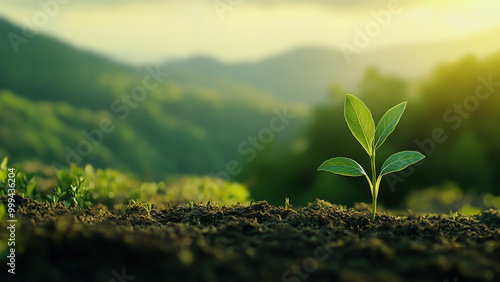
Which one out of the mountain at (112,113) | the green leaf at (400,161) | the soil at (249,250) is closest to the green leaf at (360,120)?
the green leaf at (400,161)

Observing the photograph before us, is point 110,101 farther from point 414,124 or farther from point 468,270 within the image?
point 468,270

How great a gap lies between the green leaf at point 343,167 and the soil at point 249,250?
33 centimetres

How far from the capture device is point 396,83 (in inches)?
576

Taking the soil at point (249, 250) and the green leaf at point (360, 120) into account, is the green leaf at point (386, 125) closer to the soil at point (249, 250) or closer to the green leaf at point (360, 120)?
the green leaf at point (360, 120)

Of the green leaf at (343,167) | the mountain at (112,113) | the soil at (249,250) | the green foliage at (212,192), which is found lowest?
the soil at (249,250)

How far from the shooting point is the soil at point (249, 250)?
1.54 m

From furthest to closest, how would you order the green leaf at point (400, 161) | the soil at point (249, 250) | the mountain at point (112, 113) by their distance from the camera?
the mountain at point (112, 113) → the green leaf at point (400, 161) → the soil at point (249, 250)

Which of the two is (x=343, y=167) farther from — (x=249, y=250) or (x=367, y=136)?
(x=249, y=250)

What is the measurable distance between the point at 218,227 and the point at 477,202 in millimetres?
6296

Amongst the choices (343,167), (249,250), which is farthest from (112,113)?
(249,250)

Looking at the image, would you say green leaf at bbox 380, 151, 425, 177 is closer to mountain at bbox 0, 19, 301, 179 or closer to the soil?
the soil

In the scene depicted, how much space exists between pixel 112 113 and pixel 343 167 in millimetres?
25779

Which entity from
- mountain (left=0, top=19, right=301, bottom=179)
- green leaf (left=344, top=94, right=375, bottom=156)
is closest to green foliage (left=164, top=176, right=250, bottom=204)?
green leaf (left=344, top=94, right=375, bottom=156)

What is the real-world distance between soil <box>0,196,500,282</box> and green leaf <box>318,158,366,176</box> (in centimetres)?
33
